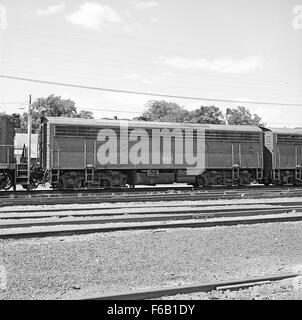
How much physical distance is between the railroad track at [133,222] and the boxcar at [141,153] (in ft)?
25.0

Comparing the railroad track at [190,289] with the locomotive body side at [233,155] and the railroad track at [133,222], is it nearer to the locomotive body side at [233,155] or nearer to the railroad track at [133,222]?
the railroad track at [133,222]

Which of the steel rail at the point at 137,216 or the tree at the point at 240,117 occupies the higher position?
the tree at the point at 240,117

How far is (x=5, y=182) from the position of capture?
16.5 metres

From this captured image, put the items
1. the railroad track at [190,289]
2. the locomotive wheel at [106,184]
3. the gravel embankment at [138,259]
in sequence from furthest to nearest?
the locomotive wheel at [106,184]
the gravel embankment at [138,259]
the railroad track at [190,289]

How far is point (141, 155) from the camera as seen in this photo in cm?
1930

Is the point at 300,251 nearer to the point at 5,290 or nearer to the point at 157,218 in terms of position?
the point at 157,218

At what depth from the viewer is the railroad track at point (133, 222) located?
8500mm

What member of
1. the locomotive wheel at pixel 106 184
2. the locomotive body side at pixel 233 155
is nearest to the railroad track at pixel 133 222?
the locomotive wheel at pixel 106 184

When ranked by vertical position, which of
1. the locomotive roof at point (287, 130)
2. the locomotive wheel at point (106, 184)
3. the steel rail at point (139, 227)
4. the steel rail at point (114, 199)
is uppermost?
the locomotive roof at point (287, 130)

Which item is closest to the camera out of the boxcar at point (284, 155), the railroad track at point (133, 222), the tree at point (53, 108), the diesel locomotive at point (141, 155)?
the railroad track at point (133, 222)

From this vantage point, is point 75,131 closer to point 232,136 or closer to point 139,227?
point 232,136

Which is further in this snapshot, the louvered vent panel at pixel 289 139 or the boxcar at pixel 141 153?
the louvered vent panel at pixel 289 139

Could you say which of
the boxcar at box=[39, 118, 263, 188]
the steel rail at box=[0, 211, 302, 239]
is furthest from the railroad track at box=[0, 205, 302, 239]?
the boxcar at box=[39, 118, 263, 188]
